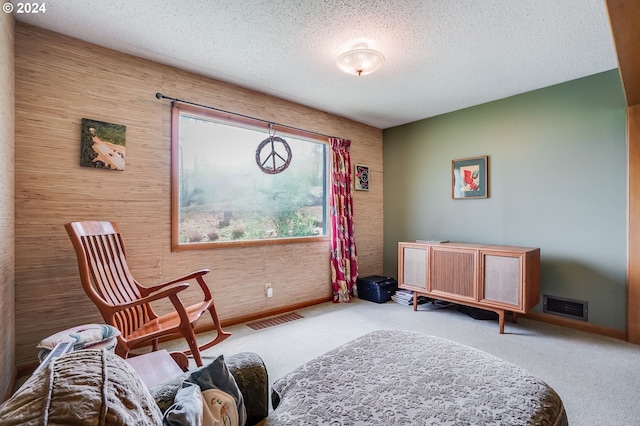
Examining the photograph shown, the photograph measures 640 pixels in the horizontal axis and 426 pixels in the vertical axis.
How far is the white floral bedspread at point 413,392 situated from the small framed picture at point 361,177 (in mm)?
3164

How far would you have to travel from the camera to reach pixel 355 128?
448 centimetres

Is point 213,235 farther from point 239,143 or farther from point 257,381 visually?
point 257,381

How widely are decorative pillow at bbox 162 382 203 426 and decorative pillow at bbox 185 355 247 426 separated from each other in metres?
0.03

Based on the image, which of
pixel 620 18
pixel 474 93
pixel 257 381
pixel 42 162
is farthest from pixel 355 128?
pixel 257 381

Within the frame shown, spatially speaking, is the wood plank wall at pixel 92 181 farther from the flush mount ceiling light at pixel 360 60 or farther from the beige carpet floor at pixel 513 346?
the flush mount ceiling light at pixel 360 60

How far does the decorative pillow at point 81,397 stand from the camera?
469 millimetres

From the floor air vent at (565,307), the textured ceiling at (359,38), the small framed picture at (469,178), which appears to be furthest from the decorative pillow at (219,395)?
the small framed picture at (469,178)

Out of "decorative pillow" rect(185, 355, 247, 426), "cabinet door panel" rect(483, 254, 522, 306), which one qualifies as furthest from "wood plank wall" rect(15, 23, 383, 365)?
"cabinet door panel" rect(483, 254, 522, 306)

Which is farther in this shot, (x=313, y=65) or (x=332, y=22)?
(x=313, y=65)

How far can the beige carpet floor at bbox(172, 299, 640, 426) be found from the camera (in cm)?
185

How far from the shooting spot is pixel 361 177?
4.50m

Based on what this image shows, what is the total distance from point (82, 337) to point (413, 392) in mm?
1415

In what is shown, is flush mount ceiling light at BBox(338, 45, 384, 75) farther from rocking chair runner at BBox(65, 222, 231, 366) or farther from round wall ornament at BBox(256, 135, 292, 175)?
rocking chair runner at BBox(65, 222, 231, 366)

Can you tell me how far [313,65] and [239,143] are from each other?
3.88 ft
